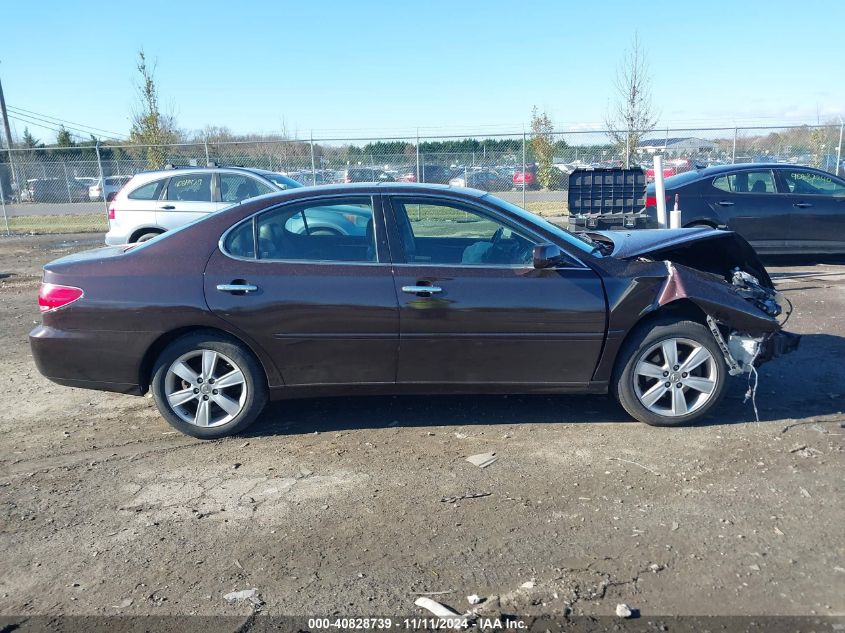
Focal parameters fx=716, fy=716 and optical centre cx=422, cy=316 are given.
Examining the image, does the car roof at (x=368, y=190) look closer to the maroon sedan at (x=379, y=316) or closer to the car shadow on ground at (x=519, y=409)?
the maroon sedan at (x=379, y=316)

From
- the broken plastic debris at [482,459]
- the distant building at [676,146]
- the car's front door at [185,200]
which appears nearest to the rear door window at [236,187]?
the car's front door at [185,200]

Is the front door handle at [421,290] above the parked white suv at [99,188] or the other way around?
the other way around

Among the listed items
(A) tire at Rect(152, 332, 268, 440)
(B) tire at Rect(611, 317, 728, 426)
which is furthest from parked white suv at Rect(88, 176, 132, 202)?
(B) tire at Rect(611, 317, 728, 426)

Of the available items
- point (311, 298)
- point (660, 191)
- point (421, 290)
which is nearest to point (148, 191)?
point (660, 191)

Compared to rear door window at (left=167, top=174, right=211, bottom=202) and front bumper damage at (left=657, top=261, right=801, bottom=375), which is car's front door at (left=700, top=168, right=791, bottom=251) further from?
rear door window at (left=167, top=174, right=211, bottom=202)

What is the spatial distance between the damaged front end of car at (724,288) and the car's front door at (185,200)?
8031 millimetres

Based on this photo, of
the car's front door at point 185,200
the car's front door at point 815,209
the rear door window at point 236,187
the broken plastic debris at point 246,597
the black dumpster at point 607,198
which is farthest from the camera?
the rear door window at point 236,187

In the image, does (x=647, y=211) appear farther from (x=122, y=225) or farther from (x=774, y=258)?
(x=122, y=225)

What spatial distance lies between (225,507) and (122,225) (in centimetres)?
869

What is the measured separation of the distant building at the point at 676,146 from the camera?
1960 cm

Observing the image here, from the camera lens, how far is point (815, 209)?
413 inches

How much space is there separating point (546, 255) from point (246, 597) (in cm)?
266

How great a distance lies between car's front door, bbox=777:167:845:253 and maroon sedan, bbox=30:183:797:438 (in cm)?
659

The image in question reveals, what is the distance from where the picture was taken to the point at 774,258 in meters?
11.6
